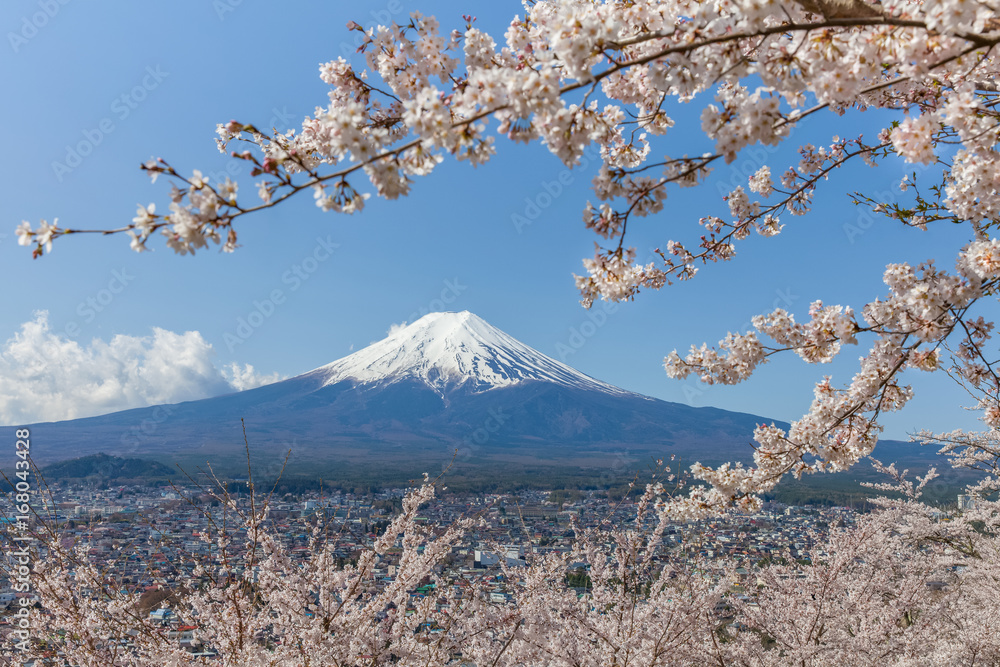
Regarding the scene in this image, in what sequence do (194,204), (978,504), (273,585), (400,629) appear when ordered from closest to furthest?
(194,204) → (400,629) → (273,585) → (978,504)

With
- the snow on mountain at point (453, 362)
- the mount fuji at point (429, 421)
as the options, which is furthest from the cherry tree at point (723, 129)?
the snow on mountain at point (453, 362)

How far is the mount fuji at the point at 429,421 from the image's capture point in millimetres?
65938

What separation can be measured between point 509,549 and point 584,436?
91.4 m

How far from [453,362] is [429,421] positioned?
940 inches

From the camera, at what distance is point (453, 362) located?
113812mm

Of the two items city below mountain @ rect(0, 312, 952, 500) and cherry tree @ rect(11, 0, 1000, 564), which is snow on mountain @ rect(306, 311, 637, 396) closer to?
city below mountain @ rect(0, 312, 952, 500)

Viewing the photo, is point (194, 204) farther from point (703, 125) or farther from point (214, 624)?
point (214, 624)

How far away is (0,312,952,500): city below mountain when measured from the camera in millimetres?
65438

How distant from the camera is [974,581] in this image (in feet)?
23.4

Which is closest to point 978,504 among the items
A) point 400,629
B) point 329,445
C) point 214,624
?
point 400,629

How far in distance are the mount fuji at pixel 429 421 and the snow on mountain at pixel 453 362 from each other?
1.08 ft

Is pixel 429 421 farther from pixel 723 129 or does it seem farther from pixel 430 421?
pixel 723 129

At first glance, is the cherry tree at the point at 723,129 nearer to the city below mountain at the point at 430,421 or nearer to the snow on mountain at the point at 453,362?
the city below mountain at the point at 430,421

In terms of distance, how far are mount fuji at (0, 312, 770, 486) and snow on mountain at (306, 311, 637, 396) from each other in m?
0.33
